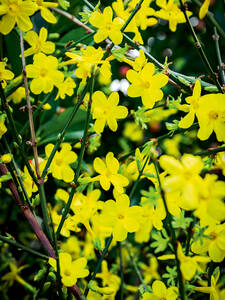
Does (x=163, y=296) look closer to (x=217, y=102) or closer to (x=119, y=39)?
(x=217, y=102)

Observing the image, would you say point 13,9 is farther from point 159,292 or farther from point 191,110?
point 159,292

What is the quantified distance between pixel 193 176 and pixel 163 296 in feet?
1.11

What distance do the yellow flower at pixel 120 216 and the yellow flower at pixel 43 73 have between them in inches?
12.3

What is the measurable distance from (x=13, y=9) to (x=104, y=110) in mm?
288

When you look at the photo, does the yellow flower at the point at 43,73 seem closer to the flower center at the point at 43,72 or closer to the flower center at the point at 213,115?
the flower center at the point at 43,72

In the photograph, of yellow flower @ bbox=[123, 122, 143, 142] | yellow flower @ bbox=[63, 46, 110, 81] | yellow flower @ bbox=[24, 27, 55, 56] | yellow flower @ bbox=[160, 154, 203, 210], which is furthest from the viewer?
yellow flower @ bbox=[123, 122, 143, 142]

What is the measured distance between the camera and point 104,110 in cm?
71

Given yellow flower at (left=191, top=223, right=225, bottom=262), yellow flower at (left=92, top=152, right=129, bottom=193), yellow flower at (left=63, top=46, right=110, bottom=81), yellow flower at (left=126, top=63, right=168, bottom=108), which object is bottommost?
yellow flower at (left=191, top=223, right=225, bottom=262)

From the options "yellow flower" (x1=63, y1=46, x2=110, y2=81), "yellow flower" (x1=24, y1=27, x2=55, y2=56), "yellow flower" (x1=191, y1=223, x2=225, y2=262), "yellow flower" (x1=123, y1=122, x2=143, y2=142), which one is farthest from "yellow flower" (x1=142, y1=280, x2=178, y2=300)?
"yellow flower" (x1=123, y1=122, x2=143, y2=142)

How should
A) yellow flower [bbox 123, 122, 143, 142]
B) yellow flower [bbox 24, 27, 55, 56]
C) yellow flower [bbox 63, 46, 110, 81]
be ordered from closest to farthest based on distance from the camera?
yellow flower [bbox 63, 46, 110, 81] < yellow flower [bbox 24, 27, 55, 56] < yellow flower [bbox 123, 122, 143, 142]

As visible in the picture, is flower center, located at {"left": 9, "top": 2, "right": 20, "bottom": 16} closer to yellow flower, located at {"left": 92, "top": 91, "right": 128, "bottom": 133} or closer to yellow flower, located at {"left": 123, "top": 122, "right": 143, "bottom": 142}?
yellow flower, located at {"left": 92, "top": 91, "right": 128, "bottom": 133}

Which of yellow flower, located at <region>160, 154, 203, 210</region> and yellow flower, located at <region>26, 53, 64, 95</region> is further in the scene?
yellow flower, located at <region>26, 53, 64, 95</region>

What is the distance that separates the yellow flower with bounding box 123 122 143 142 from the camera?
176 cm

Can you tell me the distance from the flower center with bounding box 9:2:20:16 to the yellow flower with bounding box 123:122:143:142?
114cm
